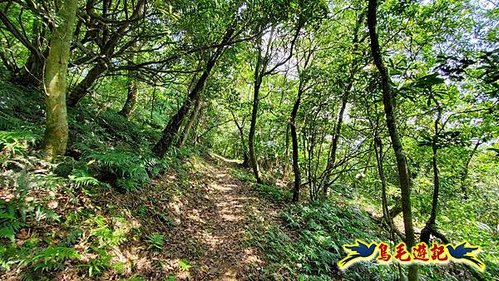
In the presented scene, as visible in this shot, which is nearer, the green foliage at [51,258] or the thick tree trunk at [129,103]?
the green foliage at [51,258]

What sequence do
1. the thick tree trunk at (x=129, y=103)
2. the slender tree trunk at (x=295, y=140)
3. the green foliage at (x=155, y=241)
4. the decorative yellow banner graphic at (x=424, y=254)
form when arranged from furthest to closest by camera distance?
the thick tree trunk at (x=129, y=103) < the slender tree trunk at (x=295, y=140) < the green foliage at (x=155, y=241) < the decorative yellow banner graphic at (x=424, y=254)

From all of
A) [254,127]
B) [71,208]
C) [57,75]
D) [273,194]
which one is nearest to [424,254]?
[71,208]

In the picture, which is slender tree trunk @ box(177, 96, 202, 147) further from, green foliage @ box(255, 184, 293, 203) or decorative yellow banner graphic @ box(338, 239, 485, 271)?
decorative yellow banner graphic @ box(338, 239, 485, 271)

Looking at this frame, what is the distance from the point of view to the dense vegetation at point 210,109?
2986mm

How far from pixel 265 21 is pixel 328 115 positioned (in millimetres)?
4238

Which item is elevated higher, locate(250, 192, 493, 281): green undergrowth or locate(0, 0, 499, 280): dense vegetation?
locate(0, 0, 499, 280): dense vegetation

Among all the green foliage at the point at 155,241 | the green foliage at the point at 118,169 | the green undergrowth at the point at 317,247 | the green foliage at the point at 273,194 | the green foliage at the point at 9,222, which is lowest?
the green undergrowth at the point at 317,247

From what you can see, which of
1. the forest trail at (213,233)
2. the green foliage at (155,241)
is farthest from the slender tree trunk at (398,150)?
the green foliage at (155,241)

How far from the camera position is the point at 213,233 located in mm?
5359

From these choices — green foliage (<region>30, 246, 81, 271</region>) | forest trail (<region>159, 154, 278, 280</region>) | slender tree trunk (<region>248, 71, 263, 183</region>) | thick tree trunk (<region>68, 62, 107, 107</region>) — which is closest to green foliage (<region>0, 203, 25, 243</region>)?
green foliage (<region>30, 246, 81, 271</region>)

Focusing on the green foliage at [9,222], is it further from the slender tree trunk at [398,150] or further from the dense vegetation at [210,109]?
the slender tree trunk at [398,150]

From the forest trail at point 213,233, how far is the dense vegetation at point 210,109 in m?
0.08

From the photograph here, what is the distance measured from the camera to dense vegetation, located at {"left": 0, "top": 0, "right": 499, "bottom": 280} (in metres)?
2.99

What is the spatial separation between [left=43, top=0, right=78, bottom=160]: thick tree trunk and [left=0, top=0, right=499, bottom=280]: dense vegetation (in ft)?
Answer: 0.06
